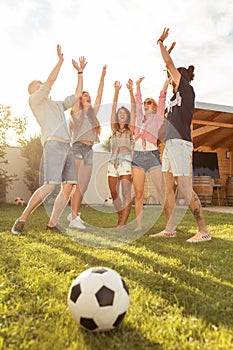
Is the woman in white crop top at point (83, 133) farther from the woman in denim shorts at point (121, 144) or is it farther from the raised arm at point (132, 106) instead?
the raised arm at point (132, 106)

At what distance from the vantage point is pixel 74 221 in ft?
17.6

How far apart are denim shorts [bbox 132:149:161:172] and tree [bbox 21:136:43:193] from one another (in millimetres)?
6950

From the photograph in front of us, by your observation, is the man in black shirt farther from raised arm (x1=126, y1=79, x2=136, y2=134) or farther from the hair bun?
raised arm (x1=126, y1=79, x2=136, y2=134)

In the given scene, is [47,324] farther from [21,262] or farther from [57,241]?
[57,241]

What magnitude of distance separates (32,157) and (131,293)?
9.82 m

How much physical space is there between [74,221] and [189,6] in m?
3.97

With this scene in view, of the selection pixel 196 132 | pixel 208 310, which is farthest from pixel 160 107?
pixel 196 132

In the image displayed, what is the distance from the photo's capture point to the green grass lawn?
1517 mm

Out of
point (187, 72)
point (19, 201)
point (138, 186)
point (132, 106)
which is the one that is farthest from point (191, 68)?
point (19, 201)

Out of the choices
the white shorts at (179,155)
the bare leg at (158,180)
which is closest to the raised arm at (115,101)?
the bare leg at (158,180)

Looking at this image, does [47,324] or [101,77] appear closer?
[47,324]

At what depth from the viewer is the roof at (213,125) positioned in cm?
1059

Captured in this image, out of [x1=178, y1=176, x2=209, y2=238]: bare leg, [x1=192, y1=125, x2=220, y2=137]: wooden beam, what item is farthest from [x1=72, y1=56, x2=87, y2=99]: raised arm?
[x1=192, y1=125, x2=220, y2=137]: wooden beam

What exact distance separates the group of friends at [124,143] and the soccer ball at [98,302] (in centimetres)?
239
